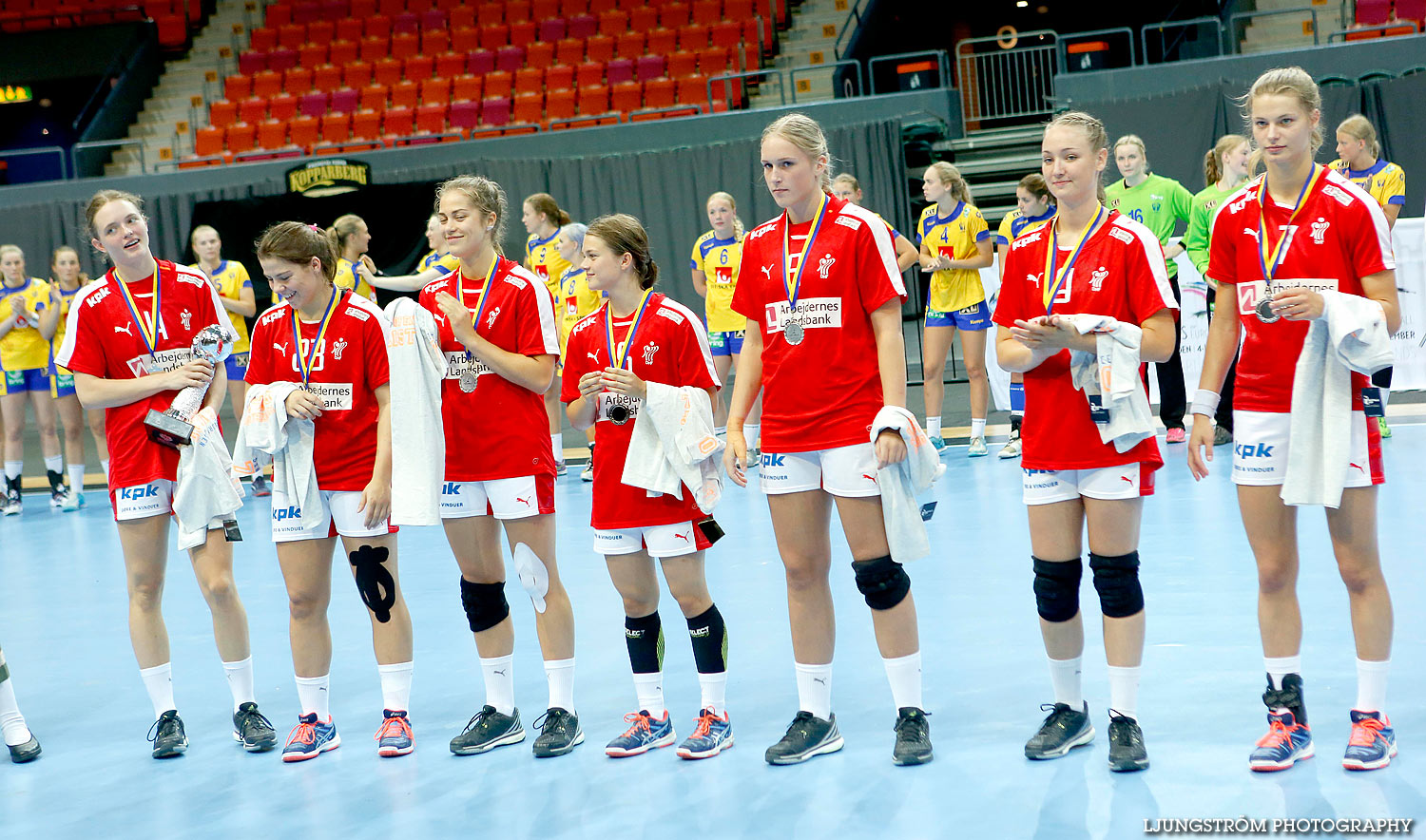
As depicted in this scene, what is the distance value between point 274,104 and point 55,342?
28.5ft

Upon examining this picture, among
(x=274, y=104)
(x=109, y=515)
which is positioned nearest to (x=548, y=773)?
(x=109, y=515)

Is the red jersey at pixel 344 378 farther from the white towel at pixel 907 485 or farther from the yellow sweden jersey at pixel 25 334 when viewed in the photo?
the yellow sweden jersey at pixel 25 334

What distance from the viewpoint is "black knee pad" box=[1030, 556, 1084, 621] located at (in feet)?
10.4

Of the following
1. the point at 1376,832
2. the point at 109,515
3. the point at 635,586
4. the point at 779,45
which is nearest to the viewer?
the point at 1376,832

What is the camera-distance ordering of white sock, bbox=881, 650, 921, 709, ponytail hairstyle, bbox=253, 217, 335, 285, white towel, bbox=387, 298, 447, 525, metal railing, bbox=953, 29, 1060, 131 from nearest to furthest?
white sock, bbox=881, 650, 921, 709 → white towel, bbox=387, 298, 447, 525 → ponytail hairstyle, bbox=253, 217, 335, 285 → metal railing, bbox=953, 29, 1060, 131

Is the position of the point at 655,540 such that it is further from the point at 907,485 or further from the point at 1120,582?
the point at 1120,582

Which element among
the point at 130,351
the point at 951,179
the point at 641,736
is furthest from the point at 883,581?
the point at 951,179

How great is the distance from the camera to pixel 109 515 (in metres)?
8.20

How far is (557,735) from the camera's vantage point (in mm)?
3582

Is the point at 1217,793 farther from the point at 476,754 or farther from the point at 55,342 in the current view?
the point at 55,342

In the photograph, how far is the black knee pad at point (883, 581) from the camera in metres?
3.25

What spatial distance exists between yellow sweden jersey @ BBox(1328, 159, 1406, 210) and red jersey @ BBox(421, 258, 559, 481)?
5198 millimetres

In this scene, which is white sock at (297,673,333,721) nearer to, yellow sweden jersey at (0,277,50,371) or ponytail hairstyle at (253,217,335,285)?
ponytail hairstyle at (253,217,335,285)

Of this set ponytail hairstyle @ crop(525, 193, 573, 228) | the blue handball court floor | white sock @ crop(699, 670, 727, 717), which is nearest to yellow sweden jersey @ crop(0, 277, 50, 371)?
the blue handball court floor
